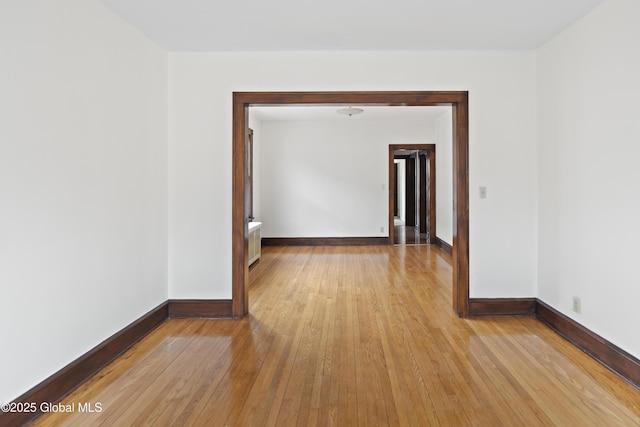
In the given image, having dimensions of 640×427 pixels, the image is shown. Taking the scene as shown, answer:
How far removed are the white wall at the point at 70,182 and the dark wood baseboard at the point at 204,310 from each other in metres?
0.34

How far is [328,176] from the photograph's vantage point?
812 centimetres

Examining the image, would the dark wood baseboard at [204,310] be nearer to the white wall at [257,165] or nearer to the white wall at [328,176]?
the white wall at [257,165]

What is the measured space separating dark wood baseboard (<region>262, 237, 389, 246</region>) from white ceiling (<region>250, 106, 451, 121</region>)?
249cm

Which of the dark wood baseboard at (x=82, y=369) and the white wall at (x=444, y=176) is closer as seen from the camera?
the dark wood baseboard at (x=82, y=369)

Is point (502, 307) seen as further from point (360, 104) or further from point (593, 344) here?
point (360, 104)

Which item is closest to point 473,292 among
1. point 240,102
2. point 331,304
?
point 331,304

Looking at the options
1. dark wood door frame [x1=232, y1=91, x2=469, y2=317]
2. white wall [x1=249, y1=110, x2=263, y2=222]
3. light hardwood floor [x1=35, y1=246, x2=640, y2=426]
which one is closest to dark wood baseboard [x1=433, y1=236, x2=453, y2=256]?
light hardwood floor [x1=35, y1=246, x2=640, y2=426]

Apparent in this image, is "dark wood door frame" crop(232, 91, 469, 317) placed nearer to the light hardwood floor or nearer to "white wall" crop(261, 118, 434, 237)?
the light hardwood floor

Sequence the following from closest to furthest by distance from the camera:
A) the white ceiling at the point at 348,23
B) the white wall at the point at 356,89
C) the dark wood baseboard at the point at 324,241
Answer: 1. the white ceiling at the point at 348,23
2. the white wall at the point at 356,89
3. the dark wood baseboard at the point at 324,241

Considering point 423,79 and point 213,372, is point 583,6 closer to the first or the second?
point 423,79

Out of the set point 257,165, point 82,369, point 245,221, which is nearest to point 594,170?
point 245,221

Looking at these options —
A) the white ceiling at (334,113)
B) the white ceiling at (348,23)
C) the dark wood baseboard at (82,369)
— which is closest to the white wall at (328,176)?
the white ceiling at (334,113)

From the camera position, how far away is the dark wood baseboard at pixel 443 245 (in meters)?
6.78

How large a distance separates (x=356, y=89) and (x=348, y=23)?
2.27ft
